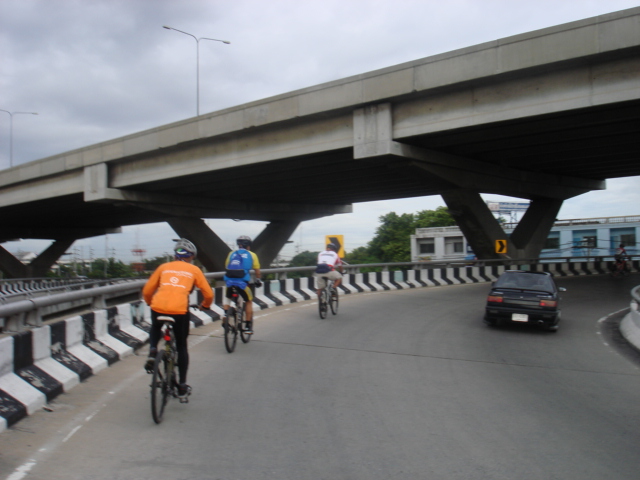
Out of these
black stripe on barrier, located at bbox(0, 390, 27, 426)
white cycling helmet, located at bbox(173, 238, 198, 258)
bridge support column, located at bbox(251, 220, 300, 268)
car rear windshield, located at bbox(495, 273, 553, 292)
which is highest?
bridge support column, located at bbox(251, 220, 300, 268)

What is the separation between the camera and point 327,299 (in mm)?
14297

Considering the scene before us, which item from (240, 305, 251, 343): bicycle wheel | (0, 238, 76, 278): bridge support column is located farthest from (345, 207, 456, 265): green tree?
(240, 305, 251, 343): bicycle wheel

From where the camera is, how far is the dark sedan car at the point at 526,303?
486 inches

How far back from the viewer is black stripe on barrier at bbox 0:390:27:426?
545 centimetres

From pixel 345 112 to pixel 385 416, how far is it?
1616cm

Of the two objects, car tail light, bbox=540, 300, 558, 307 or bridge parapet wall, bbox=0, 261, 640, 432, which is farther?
car tail light, bbox=540, 300, 558, 307

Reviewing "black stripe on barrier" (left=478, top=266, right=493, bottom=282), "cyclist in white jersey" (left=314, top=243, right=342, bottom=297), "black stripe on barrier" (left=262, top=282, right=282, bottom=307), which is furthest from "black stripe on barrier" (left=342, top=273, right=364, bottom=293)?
"black stripe on barrier" (left=478, top=266, right=493, bottom=282)

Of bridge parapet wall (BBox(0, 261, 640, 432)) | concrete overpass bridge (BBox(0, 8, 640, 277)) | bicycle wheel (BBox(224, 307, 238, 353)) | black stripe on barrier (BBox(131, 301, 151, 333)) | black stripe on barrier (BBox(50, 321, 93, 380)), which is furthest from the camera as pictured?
concrete overpass bridge (BBox(0, 8, 640, 277))

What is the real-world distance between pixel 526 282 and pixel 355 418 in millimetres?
8432

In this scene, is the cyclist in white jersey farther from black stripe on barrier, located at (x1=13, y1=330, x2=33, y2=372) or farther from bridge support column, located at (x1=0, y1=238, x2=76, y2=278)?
bridge support column, located at (x1=0, y1=238, x2=76, y2=278)

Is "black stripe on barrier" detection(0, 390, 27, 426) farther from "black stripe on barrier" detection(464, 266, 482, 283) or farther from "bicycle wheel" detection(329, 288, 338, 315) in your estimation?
"black stripe on barrier" detection(464, 266, 482, 283)

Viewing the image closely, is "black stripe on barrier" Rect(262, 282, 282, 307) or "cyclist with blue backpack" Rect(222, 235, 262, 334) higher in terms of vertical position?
"cyclist with blue backpack" Rect(222, 235, 262, 334)

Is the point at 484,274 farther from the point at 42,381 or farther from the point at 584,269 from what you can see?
the point at 42,381

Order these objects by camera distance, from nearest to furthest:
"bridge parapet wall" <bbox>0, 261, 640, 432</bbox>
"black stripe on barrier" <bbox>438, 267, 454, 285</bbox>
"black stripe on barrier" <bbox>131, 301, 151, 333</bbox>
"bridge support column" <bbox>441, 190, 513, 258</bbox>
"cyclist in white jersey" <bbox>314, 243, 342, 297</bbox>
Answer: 1. "bridge parapet wall" <bbox>0, 261, 640, 432</bbox>
2. "black stripe on barrier" <bbox>131, 301, 151, 333</bbox>
3. "cyclist in white jersey" <bbox>314, 243, 342, 297</bbox>
4. "black stripe on barrier" <bbox>438, 267, 454, 285</bbox>
5. "bridge support column" <bbox>441, 190, 513, 258</bbox>
